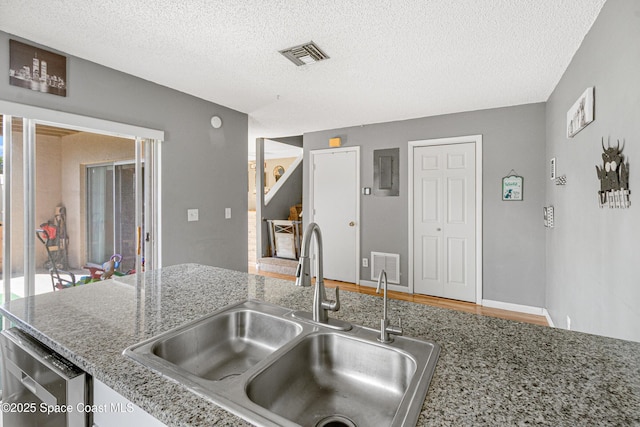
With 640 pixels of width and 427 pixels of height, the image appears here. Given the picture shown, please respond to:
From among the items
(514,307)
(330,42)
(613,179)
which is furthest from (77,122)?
(514,307)

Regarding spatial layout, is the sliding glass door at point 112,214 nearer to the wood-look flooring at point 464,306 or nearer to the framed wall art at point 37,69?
the framed wall art at point 37,69

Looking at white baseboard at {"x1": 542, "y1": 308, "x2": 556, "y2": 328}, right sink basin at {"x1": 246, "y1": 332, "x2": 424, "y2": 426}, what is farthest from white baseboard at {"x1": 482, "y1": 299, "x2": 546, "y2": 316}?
right sink basin at {"x1": 246, "y1": 332, "x2": 424, "y2": 426}

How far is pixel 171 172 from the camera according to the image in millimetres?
3168

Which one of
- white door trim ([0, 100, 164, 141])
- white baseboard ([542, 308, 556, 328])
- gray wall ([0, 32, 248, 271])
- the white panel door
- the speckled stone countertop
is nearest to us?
the speckled stone countertop

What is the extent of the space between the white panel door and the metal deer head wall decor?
222cm

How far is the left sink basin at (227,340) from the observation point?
1085mm

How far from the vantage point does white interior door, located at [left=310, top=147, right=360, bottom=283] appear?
4.80m

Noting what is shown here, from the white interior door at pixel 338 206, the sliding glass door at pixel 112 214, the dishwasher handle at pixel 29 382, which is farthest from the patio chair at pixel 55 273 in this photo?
the white interior door at pixel 338 206

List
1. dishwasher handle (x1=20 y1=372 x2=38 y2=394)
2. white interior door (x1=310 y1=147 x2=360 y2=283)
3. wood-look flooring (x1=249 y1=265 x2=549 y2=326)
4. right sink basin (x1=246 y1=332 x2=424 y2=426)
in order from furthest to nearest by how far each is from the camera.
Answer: white interior door (x1=310 y1=147 x2=360 y2=283) → wood-look flooring (x1=249 y1=265 x2=549 y2=326) → dishwasher handle (x1=20 y1=372 x2=38 y2=394) → right sink basin (x1=246 y1=332 x2=424 y2=426)

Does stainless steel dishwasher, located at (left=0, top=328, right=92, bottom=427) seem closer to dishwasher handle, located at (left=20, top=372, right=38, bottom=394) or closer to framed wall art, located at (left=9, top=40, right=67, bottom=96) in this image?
dishwasher handle, located at (left=20, top=372, right=38, bottom=394)

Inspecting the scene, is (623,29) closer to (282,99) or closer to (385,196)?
(282,99)

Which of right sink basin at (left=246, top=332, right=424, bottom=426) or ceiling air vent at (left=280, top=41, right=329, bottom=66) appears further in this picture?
ceiling air vent at (left=280, top=41, right=329, bottom=66)

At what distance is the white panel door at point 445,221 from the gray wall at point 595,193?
45.3 inches

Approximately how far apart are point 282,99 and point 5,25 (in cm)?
217
